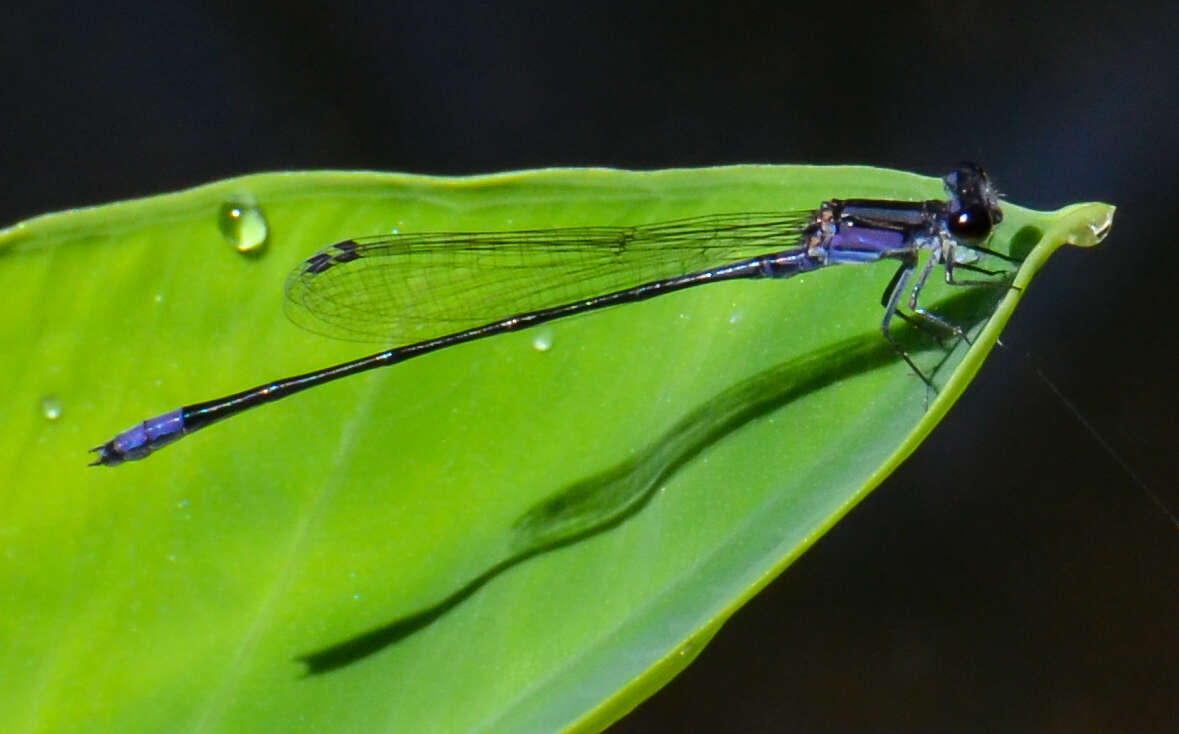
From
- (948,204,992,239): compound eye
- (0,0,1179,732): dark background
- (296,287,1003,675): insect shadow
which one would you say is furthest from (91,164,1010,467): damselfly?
(0,0,1179,732): dark background

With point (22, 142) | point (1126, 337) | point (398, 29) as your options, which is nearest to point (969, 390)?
point (1126, 337)

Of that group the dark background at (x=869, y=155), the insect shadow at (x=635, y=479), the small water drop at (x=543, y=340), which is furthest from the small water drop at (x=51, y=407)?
the dark background at (x=869, y=155)

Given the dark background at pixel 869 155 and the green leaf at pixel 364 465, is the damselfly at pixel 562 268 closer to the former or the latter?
the green leaf at pixel 364 465

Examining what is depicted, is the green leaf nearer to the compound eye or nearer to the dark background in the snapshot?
the compound eye

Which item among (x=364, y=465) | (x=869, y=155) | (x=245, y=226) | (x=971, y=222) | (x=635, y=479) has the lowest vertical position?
(x=635, y=479)

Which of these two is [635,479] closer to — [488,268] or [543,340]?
[543,340]

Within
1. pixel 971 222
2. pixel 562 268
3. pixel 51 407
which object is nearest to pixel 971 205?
pixel 971 222

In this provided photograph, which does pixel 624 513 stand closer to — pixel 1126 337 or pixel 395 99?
pixel 1126 337
